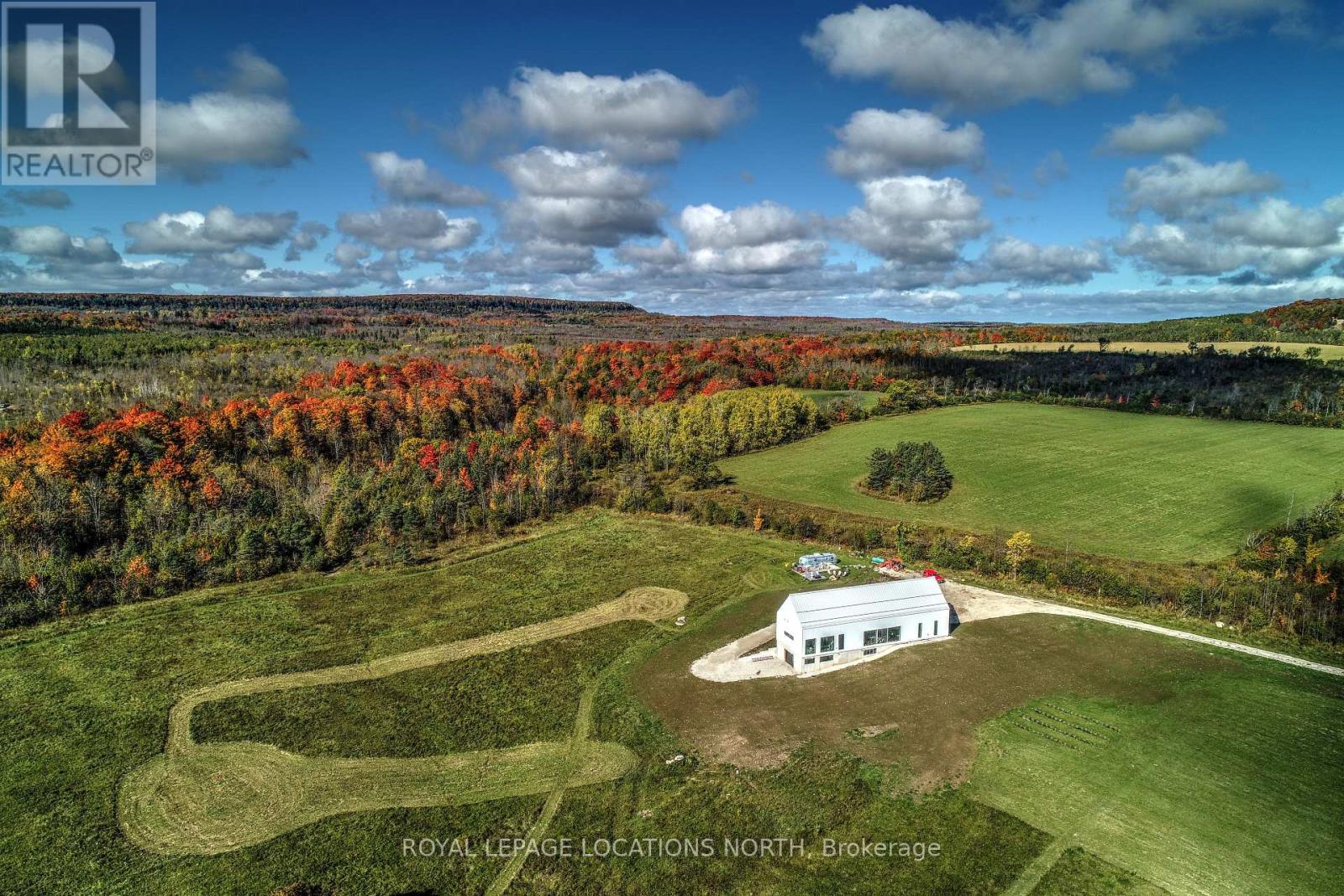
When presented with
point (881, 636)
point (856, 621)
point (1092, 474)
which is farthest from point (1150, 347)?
point (856, 621)

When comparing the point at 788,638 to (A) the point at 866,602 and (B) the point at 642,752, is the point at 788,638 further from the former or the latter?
(B) the point at 642,752

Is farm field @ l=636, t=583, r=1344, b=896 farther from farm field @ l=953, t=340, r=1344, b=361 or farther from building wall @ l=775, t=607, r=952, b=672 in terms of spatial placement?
farm field @ l=953, t=340, r=1344, b=361

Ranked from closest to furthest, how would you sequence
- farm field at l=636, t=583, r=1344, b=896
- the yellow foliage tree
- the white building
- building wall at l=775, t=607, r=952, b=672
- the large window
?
farm field at l=636, t=583, r=1344, b=896 < building wall at l=775, t=607, r=952, b=672 < the white building < the large window < the yellow foliage tree

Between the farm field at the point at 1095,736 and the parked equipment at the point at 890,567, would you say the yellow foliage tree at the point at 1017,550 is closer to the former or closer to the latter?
the parked equipment at the point at 890,567

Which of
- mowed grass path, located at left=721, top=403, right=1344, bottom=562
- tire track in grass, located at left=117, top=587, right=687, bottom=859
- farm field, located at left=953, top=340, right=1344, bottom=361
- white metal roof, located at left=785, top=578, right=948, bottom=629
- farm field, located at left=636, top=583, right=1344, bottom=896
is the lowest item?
tire track in grass, located at left=117, top=587, right=687, bottom=859

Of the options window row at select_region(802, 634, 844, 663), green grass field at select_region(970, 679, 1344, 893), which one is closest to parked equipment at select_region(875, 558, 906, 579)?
window row at select_region(802, 634, 844, 663)

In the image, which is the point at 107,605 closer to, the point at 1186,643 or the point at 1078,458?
the point at 1186,643
